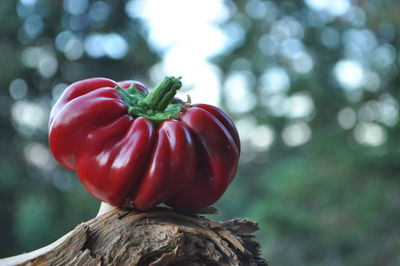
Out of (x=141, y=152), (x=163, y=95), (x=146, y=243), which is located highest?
(x=163, y=95)

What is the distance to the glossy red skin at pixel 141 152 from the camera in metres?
1.62

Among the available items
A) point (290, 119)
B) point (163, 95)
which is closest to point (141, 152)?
point (163, 95)

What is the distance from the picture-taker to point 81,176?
1.72 m

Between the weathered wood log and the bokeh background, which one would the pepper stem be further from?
the bokeh background

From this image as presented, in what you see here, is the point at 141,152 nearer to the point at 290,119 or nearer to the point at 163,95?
the point at 163,95

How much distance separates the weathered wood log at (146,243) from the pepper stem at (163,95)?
1.30 feet

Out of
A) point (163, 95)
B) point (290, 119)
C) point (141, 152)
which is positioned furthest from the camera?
point (290, 119)

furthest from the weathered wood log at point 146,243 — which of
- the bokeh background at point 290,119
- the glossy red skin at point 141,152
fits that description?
the bokeh background at point 290,119

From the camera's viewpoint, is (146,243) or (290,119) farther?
(290,119)

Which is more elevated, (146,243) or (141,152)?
(141,152)

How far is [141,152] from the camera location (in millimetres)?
1624

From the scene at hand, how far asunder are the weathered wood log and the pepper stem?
397mm

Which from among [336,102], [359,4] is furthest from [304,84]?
[359,4]

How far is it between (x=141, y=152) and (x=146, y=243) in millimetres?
316
